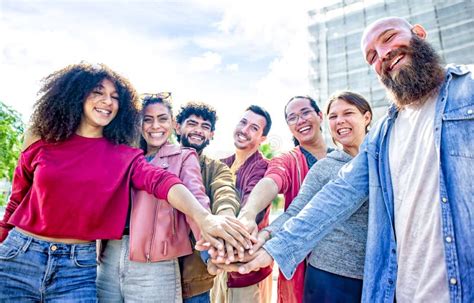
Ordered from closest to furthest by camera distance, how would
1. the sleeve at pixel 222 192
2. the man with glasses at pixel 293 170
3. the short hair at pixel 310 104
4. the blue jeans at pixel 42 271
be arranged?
the blue jeans at pixel 42 271
the sleeve at pixel 222 192
the man with glasses at pixel 293 170
the short hair at pixel 310 104

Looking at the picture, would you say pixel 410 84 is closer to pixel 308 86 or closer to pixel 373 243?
pixel 373 243

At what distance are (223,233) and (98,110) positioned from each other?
116cm

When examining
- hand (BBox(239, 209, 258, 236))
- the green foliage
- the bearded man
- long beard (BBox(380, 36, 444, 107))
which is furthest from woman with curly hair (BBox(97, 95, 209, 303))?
the green foliage

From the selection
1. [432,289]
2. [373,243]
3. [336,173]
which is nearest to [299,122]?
[336,173]

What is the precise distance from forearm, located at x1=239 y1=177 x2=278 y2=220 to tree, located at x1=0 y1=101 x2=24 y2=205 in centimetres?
546

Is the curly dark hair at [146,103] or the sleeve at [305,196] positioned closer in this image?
the sleeve at [305,196]

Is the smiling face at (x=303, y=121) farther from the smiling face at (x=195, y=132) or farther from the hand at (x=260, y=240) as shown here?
the hand at (x=260, y=240)

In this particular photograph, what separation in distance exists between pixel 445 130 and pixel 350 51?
16.5 m

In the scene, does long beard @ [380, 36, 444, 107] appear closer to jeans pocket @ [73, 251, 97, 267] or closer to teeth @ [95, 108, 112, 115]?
teeth @ [95, 108, 112, 115]

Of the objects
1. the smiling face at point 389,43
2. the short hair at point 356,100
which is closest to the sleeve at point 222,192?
the short hair at point 356,100

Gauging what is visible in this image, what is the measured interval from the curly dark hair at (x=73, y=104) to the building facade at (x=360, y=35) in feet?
45.8

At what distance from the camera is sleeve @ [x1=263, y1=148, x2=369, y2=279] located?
5.92ft

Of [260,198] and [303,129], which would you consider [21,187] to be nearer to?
[260,198]

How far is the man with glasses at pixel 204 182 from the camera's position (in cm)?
205
